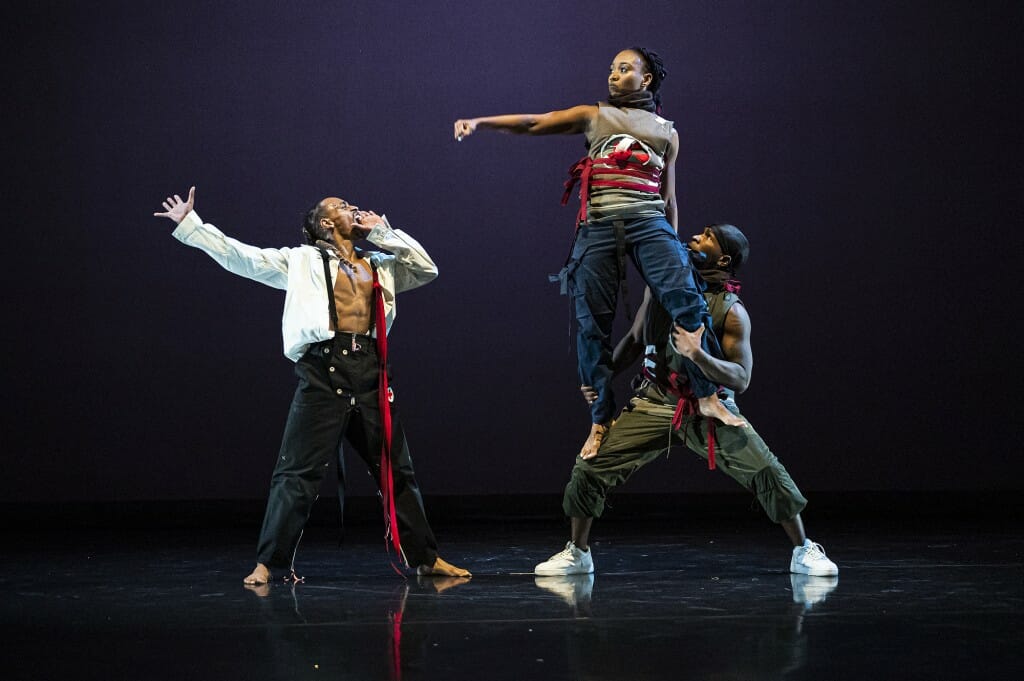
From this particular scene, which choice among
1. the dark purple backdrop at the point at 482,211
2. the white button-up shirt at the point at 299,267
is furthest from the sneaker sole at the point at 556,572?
the dark purple backdrop at the point at 482,211

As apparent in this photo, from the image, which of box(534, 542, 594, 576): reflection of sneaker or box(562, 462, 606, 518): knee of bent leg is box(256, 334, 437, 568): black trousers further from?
box(562, 462, 606, 518): knee of bent leg

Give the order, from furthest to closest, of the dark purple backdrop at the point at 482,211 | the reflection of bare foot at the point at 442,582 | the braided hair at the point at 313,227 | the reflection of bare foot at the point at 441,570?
the dark purple backdrop at the point at 482,211
the braided hair at the point at 313,227
the reflection of bare foot at the point at 441,570
the reflection of bare foot at the point at 442,582

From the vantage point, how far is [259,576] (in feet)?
12.7

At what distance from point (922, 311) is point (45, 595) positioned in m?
4.62

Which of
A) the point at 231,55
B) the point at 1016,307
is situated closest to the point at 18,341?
the point at 231,55

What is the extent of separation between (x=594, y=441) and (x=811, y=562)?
0.82 metres

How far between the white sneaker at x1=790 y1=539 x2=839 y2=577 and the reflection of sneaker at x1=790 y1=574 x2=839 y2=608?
0.06 feet

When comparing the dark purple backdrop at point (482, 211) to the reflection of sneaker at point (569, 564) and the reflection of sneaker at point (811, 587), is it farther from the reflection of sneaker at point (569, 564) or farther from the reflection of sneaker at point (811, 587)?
the reflection of sneaker at point (811, 587)

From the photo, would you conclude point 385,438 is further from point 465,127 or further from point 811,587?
point 811,587

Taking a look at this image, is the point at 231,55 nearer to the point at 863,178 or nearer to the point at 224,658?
the point at 863,178

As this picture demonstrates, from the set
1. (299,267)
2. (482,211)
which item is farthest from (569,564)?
(482,211)

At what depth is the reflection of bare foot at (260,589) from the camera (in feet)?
12.0

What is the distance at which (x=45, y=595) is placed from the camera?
12.2ft

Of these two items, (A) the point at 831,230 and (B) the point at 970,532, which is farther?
(A) the point at 831,230
